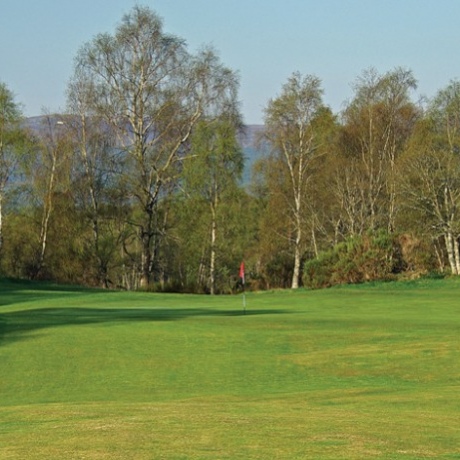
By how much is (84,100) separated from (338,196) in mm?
16683

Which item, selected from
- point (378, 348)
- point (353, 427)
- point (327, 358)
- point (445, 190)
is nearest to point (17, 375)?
point (327, 358)

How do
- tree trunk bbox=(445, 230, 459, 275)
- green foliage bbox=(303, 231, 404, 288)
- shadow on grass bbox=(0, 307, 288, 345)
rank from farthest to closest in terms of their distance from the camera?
tree trunk bbox=(445, 230, 459, 275) < green foliage bbox=(303, 231, 404, 288) < shadow on grass bbox=(0, 307, 288, 345)

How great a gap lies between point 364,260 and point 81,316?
22.3 meters

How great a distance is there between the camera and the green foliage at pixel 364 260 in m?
51.0

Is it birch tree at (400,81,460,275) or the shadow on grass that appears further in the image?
birch tree at (400,81,460,275)

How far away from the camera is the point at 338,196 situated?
2552 inches

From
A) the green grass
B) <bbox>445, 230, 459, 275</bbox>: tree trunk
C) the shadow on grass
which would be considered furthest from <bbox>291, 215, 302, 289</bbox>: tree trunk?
the shadow on grass

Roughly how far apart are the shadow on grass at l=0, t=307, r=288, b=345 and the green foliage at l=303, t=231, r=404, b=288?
53.3 feet

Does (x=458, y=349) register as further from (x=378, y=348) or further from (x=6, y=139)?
(x=6, y=139)

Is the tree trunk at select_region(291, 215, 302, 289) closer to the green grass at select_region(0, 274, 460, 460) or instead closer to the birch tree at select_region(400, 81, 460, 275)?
the birch tree at select_region(400, 81, 460, 275)

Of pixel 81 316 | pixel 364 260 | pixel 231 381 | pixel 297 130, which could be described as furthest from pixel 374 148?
pixel 231 381

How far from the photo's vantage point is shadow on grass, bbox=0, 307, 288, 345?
26736 mm

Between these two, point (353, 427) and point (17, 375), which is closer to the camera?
point (353, 427)

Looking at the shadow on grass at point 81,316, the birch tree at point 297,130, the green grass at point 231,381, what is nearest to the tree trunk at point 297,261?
the birch tree at point 297,130
